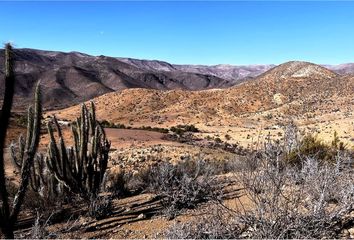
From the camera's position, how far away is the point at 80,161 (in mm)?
10680

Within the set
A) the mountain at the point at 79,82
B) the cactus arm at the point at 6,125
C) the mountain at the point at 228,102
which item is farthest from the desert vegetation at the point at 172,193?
the mountain at the point at 79,82

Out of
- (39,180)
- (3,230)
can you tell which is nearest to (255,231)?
(3,230)

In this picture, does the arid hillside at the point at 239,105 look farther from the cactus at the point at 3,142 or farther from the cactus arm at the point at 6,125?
the cactus arm at the point at 6,125

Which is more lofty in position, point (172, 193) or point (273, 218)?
point (273, 218)

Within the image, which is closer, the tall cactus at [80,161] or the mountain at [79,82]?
the tall cactus at [80,161]

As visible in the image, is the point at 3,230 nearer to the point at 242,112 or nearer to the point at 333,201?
the point at 333,201

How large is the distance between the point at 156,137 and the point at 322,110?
25.2m

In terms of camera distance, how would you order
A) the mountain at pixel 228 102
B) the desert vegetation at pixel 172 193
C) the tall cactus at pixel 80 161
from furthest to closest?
the mountain at pixel 228 102, the tall cactus at pixel 80 161, the desert vegetation at pixel 172 193

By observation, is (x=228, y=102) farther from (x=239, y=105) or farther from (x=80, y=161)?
(x=80, y=161)

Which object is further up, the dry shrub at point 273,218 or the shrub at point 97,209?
the dry shrub at point 273,218

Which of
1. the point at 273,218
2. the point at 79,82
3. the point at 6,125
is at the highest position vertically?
the point at 79,82

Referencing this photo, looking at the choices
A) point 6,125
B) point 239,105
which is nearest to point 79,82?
point 239,105

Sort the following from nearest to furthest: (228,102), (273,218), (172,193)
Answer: (273,218)
(172,193)
(228,102)

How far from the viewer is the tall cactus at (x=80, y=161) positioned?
1030 centimetres
